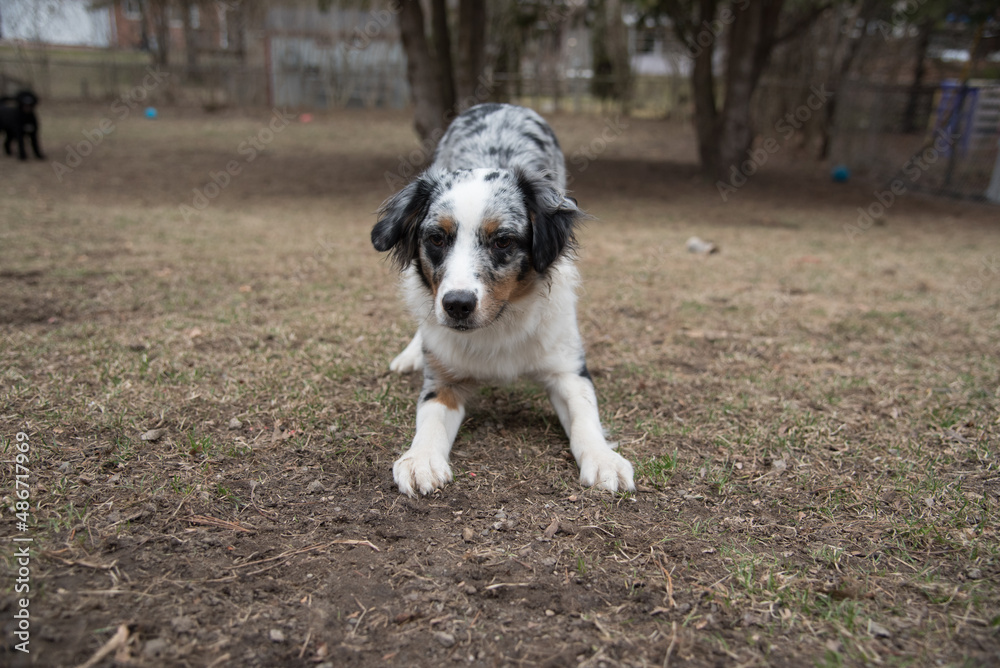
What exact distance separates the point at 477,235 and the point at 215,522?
1.55 metres

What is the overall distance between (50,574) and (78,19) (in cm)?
2452

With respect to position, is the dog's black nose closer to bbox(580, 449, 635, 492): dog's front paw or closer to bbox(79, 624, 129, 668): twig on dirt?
bbox(580, 449, 635, 492): dog's front paw

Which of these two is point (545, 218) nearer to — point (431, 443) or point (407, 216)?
point (407, 216)

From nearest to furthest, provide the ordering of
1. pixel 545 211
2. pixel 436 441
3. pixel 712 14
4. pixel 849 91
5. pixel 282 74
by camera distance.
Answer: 1. pixel 436 441
2. pixel 545 211
3. pixel 712 14
4. pixel 849 91
5. pixel 282 74

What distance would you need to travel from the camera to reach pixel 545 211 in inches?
126

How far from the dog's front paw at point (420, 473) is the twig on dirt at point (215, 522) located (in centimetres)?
59

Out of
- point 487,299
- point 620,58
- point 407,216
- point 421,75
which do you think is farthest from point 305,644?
point 620,58

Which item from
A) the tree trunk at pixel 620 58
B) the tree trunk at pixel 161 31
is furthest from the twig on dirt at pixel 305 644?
the tree trunk at pixel 161 31

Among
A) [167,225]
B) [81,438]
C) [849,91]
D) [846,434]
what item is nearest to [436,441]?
[81,438]

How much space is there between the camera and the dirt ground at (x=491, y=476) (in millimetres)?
1990

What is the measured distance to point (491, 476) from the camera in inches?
114

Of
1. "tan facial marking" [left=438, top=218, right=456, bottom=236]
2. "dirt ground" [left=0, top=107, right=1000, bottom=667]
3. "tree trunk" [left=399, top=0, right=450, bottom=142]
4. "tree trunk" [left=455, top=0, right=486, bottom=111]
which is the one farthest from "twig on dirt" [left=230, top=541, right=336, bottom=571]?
"tree trunk" [left=455, top=0, right=486, bottom=111]

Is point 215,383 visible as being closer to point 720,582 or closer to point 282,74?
point 720,582

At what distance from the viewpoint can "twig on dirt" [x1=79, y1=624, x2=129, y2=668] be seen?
1.77 meters
